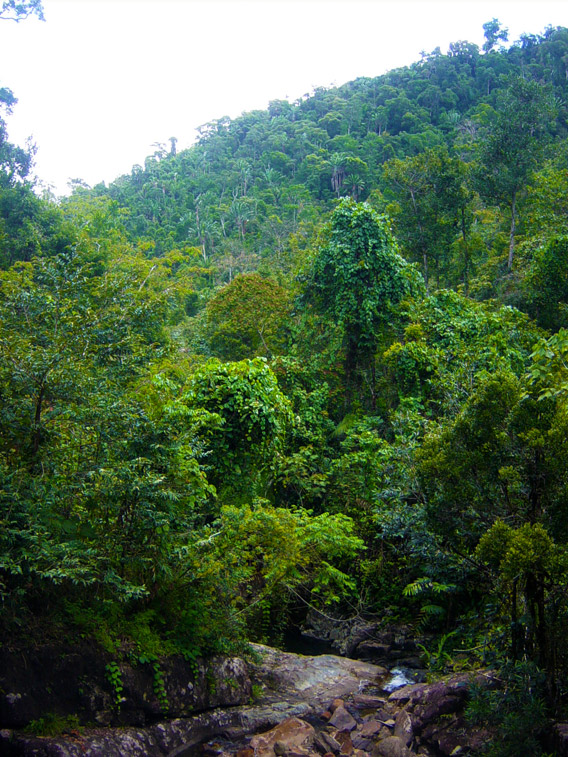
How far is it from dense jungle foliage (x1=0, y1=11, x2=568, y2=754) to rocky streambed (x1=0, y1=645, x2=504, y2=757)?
44cm

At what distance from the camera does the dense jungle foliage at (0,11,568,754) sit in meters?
6.14

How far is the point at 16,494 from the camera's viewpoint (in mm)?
5633

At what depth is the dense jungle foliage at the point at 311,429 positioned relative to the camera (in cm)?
614

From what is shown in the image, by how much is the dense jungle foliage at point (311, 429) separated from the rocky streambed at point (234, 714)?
0.44 m

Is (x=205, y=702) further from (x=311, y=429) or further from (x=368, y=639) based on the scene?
(x=311, y=429)

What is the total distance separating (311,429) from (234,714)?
24.2 feet

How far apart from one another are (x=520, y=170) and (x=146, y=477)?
2024cm

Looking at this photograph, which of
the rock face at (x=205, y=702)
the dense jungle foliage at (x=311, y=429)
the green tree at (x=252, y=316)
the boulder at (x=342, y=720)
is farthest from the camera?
the green tree at (x=252, y=316)

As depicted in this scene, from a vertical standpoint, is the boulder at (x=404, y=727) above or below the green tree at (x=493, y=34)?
below

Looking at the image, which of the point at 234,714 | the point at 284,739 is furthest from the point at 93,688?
the point at 284,739

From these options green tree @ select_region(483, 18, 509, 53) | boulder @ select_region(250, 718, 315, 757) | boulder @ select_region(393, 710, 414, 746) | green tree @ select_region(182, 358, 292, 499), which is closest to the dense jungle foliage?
green tree @ select_region(182, 358, 292, 499)

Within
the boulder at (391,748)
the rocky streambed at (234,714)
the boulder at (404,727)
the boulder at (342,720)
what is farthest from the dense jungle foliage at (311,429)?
the boulder at (342,720)

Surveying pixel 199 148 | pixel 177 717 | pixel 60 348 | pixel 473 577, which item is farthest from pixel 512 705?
pixel 199 148

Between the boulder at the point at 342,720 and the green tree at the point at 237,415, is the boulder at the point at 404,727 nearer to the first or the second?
the boulder at the point at 342,720
